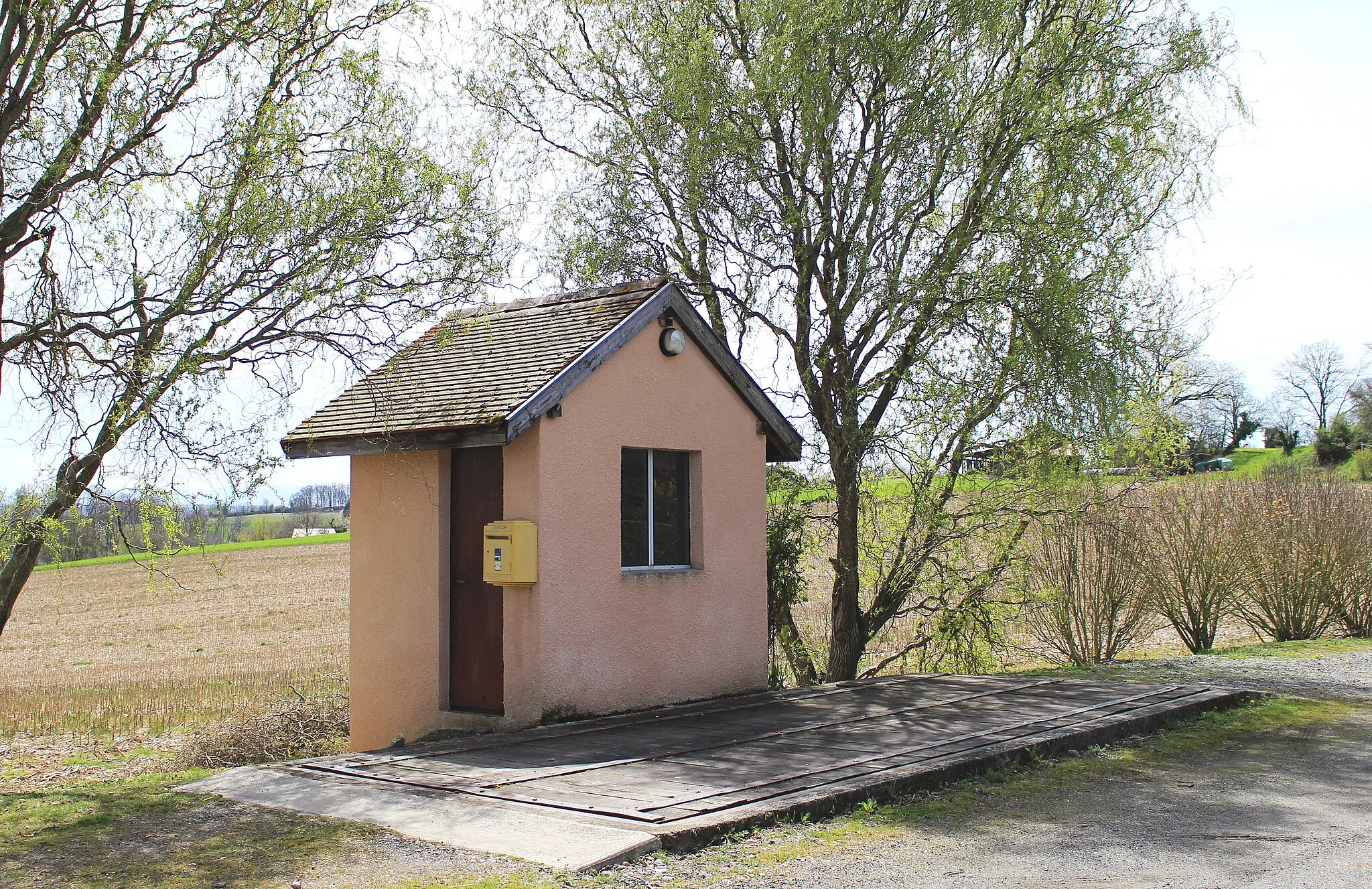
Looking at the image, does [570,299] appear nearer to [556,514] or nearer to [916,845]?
[556,514]

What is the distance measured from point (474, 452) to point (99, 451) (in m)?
3.47

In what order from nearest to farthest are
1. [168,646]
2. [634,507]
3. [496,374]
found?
1. [496,374]
2. [634,507]
3. [168,646]

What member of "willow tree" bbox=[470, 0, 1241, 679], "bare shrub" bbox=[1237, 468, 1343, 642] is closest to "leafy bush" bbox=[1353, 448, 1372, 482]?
"bare shrub" bbox=[1237, 468, 1343, 642]

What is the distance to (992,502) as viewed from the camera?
14.6m

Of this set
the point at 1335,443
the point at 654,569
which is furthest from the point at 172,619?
the point at 1335,443

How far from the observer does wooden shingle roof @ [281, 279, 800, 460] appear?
10.4m

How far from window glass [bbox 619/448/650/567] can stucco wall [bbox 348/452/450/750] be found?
1805 mm

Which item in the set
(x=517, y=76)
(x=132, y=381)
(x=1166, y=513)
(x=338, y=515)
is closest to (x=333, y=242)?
(x=132, y=381)

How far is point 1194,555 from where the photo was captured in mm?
18500

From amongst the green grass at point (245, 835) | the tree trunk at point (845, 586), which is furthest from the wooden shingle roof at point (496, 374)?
the green grass at point (245, 835)

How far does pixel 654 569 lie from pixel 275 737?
4.92 m

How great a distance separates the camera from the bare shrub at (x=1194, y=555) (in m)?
18.5

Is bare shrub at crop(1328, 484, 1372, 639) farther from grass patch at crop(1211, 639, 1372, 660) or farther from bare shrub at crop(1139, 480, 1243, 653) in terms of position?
bare shrub at crop(1139, 480, 1243, 653)

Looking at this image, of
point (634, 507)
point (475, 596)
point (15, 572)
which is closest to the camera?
point (15, 572)
